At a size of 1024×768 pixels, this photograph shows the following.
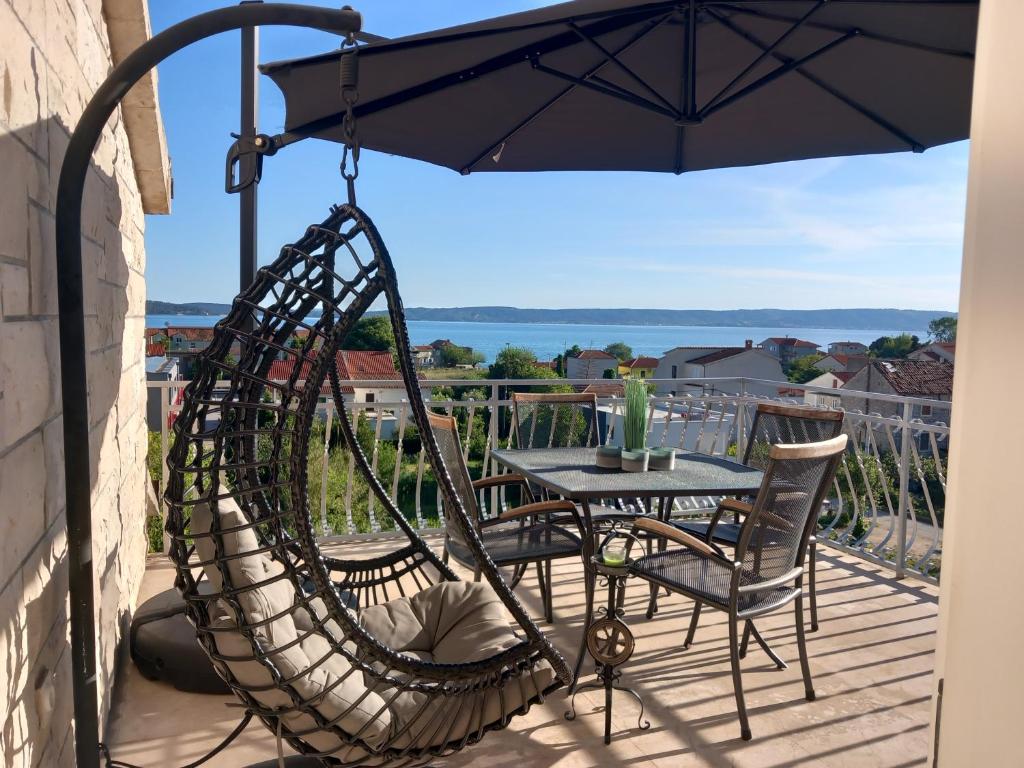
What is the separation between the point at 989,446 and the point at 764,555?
2.39 metres

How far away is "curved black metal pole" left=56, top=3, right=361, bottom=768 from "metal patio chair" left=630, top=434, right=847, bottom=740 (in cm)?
179

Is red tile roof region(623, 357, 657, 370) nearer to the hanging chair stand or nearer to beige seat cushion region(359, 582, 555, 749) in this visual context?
beige seat cushion region(359, 582, 555, 749)

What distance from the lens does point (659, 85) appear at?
362 centimetres

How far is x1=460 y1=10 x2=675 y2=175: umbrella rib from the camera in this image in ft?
10.4

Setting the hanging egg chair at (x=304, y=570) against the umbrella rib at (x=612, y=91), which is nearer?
the hanging egg chair at (x=304, y=570)

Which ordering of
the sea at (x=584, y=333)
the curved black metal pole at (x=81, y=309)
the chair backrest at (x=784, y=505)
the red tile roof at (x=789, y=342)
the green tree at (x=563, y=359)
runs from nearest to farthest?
the curved black metal pole at (x=81, y=309)
the chair backrest at (x=784, y=505)
the sea at (x=584, y=333)
the green tree at (x=563, y=359)
the red tile roof at (x=789, y=342)

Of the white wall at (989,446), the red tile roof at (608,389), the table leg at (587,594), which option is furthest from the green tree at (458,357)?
the white wall at (989,446)

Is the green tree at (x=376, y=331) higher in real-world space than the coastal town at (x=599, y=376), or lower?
higher

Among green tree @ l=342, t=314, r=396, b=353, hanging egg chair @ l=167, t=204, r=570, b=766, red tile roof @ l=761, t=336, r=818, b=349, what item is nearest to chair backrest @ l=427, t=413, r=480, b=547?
green tree @ l=342, t=314, r=396, b=353

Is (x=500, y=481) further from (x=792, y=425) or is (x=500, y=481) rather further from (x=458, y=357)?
(x=458, y=357)

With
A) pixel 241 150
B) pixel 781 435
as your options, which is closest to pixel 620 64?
pixel 241 150

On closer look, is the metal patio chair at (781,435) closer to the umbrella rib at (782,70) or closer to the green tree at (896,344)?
the umbrella rib at (782,70)

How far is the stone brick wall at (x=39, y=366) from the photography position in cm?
133

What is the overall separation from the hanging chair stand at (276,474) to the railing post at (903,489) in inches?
121
